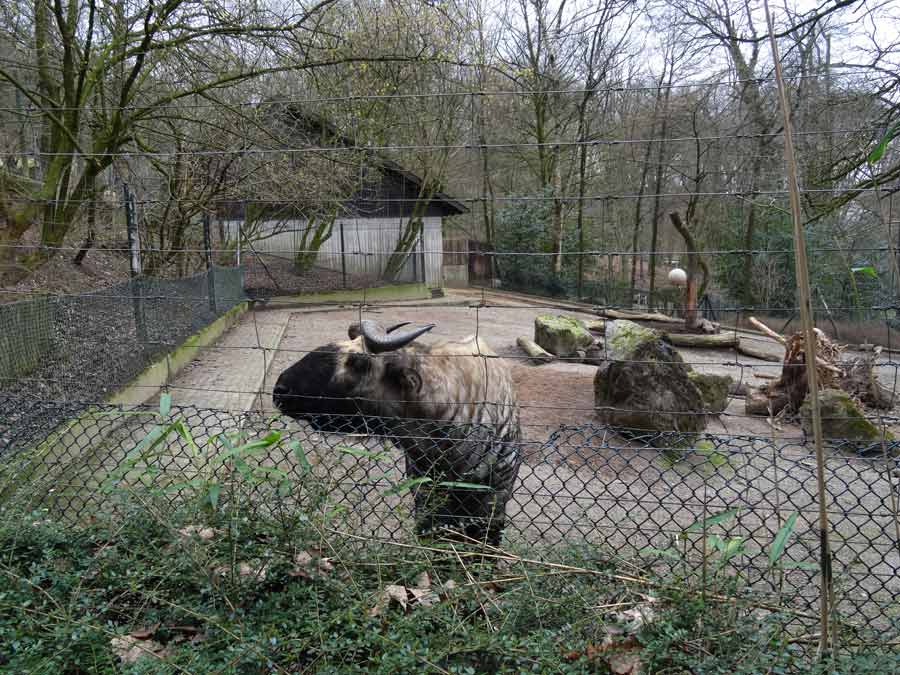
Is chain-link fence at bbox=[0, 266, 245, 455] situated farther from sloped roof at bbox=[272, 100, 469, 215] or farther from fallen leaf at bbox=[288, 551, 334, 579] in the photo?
sloped roof at bbox=[272, 100, 469, 215]

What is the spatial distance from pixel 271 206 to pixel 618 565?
1380 centimetres

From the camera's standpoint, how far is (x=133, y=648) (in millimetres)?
2092

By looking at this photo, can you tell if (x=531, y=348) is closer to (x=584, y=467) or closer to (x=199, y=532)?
(x=584, y=467)

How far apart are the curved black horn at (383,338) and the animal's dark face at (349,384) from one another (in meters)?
0.27

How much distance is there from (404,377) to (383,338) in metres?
0.49

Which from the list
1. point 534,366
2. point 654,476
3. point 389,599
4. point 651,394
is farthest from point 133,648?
point 534,366

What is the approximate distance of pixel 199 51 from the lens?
7789 mm

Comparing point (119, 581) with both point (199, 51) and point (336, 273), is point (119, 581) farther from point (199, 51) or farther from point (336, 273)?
point (336, 273)

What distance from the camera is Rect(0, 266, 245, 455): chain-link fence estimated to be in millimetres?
4344

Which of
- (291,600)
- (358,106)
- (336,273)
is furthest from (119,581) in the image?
(336,273)

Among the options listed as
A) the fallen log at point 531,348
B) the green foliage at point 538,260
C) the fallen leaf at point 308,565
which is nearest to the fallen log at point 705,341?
the green foliage at point 538,260

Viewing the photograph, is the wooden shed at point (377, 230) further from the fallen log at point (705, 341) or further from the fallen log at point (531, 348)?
the fallen log at point (705, 341)

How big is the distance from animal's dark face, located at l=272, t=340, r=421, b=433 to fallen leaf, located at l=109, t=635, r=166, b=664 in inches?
78.6


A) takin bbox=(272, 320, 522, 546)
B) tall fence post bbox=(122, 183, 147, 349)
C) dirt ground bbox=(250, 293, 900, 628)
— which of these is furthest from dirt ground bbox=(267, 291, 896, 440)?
tall fence post bbox=(122, 183, 147, 349)
